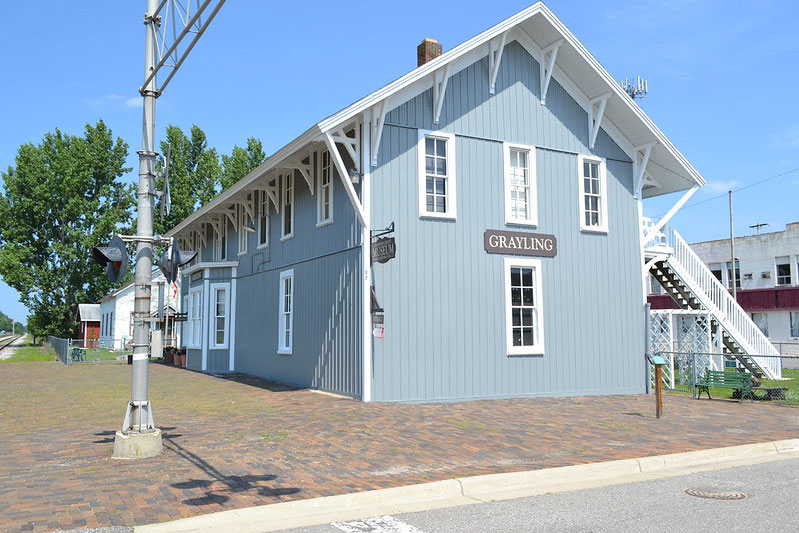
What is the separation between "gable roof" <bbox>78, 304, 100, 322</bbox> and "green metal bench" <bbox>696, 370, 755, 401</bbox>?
43379 mm

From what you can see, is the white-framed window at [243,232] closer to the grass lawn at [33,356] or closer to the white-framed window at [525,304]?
the white-framed window at [525,304]

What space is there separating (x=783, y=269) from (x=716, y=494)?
39.4 meters

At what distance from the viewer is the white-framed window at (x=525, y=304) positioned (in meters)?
15.6

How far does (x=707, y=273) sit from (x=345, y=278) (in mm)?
12516

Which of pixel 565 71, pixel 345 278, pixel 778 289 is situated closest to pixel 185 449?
pixel 345 278

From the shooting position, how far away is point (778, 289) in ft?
127

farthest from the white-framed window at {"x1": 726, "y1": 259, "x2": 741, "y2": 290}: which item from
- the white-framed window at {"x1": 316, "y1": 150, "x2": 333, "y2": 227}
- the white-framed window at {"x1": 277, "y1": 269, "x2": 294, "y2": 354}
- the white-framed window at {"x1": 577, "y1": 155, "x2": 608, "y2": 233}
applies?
the white-framed window at {"x1": 316, "y1": 150, "x2": 333, "y2": 227}

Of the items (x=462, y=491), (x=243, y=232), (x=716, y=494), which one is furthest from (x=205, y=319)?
(x=716, y=494)

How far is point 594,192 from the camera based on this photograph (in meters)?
17.5

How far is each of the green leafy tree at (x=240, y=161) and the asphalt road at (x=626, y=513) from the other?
155ft

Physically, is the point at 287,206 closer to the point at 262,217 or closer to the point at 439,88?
the point at 262,217

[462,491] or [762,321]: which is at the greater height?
[762,321]

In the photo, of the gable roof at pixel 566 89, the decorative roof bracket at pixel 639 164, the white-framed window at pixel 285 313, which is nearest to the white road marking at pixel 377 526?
the gable roof at pixel 566 89

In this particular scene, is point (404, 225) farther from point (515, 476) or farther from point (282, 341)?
point (515, 476)
